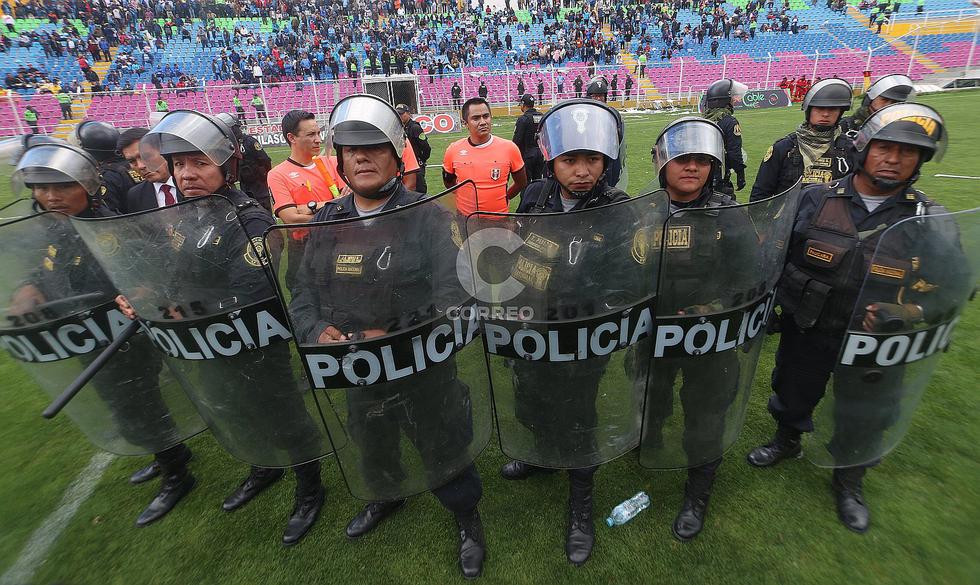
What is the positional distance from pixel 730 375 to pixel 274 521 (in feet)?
8.34

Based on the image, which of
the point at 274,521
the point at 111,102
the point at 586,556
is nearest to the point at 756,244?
the point at 586,556

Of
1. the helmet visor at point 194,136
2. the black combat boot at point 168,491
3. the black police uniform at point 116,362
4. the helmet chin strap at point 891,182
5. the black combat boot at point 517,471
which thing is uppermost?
the helmet visor at point 194,136

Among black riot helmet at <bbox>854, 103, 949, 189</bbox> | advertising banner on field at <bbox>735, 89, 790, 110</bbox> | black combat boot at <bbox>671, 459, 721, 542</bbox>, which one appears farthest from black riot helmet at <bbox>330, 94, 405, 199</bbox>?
advertising banner on field at <bbox>735, 89, 790, 110</bbox>

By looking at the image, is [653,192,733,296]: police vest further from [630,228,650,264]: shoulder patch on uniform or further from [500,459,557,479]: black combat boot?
[500,459,557,479]: black combat boot

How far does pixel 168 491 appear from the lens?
2.89m

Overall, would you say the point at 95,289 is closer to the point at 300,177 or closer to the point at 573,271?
the point at 300,177

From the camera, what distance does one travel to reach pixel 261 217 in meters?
2.38

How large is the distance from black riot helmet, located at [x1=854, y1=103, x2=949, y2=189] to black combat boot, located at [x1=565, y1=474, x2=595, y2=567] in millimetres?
2034

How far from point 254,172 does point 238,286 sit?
3.85 metres

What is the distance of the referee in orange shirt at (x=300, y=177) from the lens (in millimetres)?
4047

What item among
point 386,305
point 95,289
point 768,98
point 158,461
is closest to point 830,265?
point 386,305

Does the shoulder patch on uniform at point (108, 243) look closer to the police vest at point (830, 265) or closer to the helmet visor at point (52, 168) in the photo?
the helmet visor at point (52, 168)

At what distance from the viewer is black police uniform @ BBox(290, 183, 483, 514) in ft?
5.51

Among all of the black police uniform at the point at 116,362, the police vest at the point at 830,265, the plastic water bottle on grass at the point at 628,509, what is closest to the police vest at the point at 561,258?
the police vest at the point at 830,265
